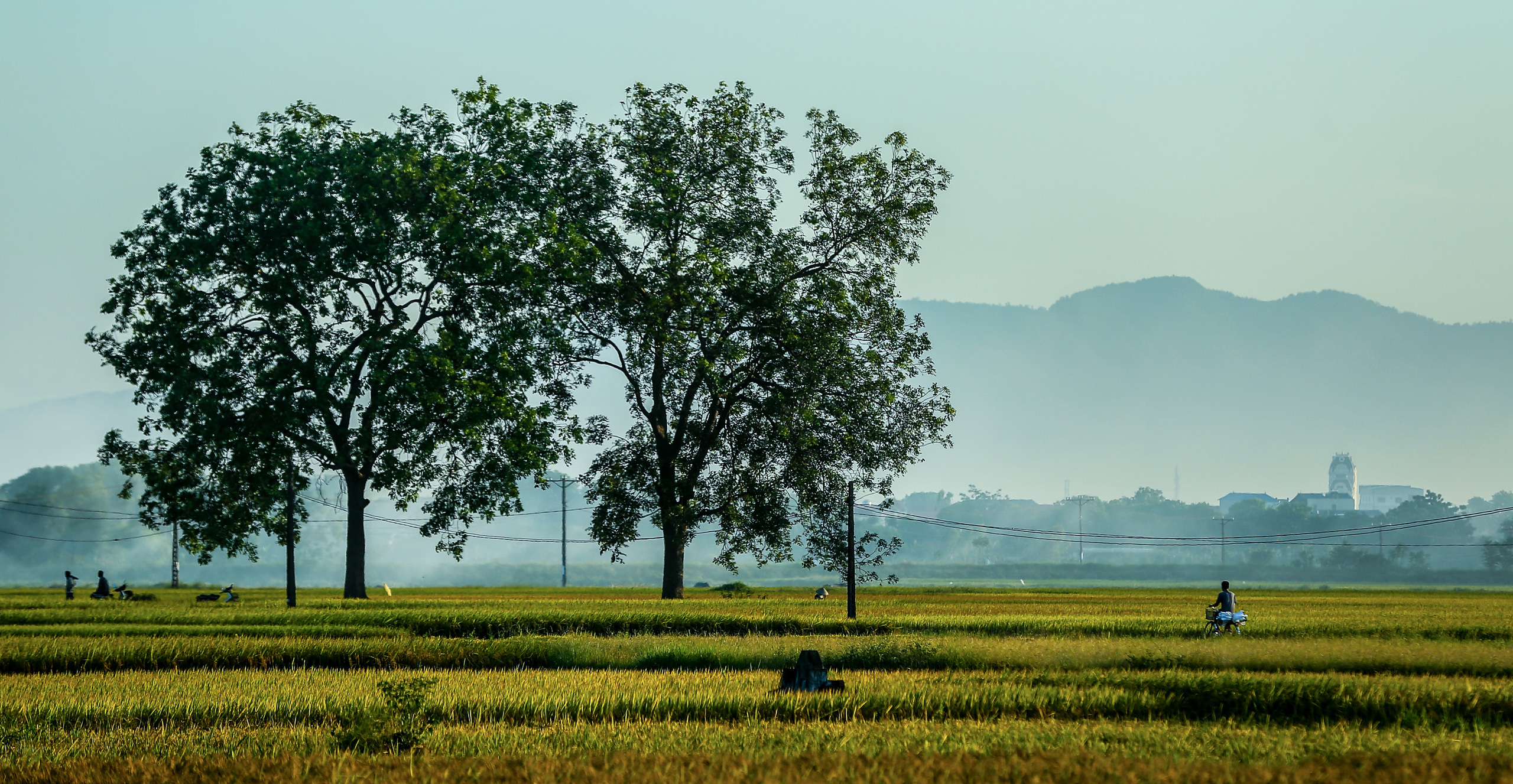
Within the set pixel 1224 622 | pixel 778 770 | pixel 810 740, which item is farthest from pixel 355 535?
pixel 778 770

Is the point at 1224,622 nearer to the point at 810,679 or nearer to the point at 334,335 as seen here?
the point at 810,679

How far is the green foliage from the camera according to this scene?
35.5 ft

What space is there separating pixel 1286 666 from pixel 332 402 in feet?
106

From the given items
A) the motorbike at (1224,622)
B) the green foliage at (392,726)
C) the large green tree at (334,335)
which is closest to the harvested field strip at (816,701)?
the green foliage at (392,726)

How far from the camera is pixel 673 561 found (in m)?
47.9

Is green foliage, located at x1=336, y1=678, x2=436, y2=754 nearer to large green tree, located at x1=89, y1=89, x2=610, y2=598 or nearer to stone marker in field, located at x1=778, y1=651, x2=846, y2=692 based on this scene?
stone marker in field, located at x1=778, y1=651, x2=846, y2=692

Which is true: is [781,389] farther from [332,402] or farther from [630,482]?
[332,402]

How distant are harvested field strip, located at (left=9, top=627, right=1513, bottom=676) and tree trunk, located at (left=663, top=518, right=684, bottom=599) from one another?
21.7 m

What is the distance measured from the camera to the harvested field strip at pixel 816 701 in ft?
44.9

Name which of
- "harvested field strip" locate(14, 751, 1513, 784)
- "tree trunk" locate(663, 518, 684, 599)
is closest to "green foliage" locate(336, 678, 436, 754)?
"harvested field strip" locate(14, 751, 1513, 784)

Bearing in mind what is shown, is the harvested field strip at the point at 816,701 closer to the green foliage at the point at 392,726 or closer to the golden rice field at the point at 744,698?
the golden rice field at the point at 744,698

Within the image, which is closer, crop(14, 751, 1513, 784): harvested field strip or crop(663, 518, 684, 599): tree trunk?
crop(14, 751, 1513, 784): harvested field strip

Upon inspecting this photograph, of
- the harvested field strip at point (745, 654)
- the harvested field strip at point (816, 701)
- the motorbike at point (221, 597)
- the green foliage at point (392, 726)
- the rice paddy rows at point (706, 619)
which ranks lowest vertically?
the motorbike at point (221, 597)

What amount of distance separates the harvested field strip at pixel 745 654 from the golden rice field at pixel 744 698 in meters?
0.07
